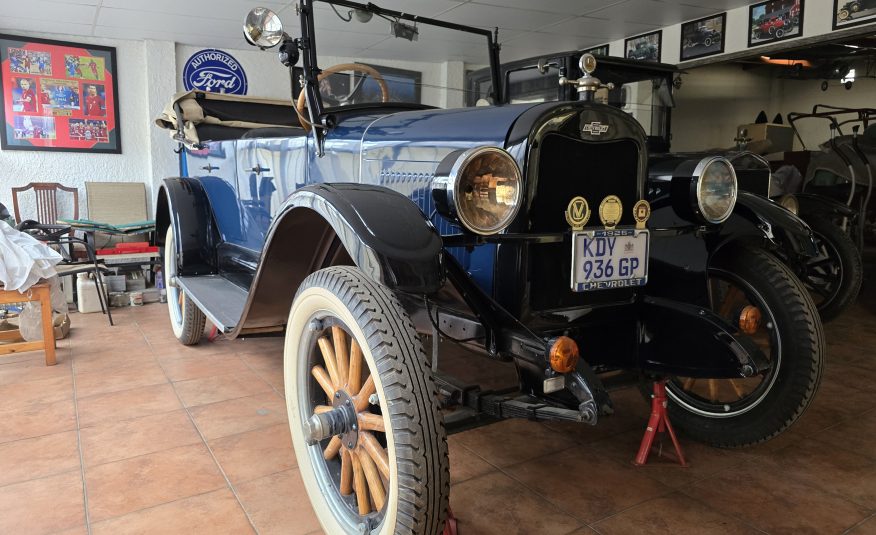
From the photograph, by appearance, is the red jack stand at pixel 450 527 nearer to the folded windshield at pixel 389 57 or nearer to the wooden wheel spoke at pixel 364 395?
the wooden wheel spoke at pixel 364 395

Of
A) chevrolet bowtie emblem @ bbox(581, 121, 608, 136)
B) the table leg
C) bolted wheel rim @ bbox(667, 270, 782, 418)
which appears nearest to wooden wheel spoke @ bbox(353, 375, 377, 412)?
chevrolet bowtie emblem @ bbox(581, 121, 608, 136)

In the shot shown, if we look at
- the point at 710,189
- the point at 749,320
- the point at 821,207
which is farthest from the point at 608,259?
the point at 821,207

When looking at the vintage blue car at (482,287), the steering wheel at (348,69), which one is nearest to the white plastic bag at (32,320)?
the vintage blue car at (482,287)

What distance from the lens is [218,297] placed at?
2928mm

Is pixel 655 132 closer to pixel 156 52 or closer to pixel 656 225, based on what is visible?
pixel 656 225

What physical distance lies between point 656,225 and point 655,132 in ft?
7.14

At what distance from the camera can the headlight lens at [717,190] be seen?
1951mm

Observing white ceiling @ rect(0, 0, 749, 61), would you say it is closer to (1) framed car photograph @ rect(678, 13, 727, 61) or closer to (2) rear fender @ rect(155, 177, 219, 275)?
(1) framed car photograph @ rect(678, 13, 727, 61)

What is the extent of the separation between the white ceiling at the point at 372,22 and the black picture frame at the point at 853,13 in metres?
0.85

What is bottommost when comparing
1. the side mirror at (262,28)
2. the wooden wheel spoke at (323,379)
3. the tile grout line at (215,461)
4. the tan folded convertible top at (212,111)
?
the tile grout line at (215,461)

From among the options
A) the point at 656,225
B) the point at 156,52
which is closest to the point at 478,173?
the point at 656,225

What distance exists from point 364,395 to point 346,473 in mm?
284

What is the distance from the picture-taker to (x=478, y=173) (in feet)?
5.00

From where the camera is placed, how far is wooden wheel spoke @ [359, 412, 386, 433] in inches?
56.2
